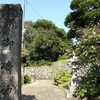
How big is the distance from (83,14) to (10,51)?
33.9 ft

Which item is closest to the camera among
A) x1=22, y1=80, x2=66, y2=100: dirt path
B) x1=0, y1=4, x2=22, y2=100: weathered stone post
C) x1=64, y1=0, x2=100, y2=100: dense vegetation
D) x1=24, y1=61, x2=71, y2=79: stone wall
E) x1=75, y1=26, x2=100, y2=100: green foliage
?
x1=0, y1=4, x2=22, y2=100: weathered stone post

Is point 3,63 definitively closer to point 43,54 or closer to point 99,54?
point 99,54

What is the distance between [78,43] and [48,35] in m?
13.3

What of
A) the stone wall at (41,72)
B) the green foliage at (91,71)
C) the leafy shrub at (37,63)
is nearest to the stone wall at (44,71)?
the stone wall at (41,72)

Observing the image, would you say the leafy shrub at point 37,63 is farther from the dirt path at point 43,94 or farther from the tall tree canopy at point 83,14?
the dirt path at point 43,94

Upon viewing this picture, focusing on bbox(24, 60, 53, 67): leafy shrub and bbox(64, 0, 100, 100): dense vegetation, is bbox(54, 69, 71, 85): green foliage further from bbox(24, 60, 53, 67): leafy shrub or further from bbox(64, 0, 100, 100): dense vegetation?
bbox(24, 60, 53, 67): leafy shrub

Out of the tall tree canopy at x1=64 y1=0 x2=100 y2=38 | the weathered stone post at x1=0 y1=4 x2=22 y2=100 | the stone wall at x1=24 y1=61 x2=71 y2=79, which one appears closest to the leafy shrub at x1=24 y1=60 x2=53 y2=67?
the stone wall at x1=24 y1=61 x2=71 y2=79

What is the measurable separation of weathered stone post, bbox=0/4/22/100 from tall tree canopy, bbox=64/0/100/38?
23.5 feet

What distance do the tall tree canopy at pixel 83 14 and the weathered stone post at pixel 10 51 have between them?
7158 mm

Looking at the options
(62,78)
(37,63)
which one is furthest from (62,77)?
(37,63)

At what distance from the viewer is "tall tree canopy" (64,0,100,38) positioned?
1138 centimetres

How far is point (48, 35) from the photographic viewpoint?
2027 cm

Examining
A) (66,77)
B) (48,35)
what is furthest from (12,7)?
(48,35)

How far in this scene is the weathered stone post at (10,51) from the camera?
3482 millimetres
